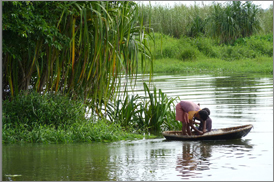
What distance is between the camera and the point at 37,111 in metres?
10.4

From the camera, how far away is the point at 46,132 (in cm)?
1023

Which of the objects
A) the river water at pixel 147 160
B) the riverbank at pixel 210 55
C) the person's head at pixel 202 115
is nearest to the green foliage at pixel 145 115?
the river water at pixel 147 160

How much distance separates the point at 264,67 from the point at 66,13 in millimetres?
23901

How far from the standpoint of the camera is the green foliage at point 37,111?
A: 10406 millimetres

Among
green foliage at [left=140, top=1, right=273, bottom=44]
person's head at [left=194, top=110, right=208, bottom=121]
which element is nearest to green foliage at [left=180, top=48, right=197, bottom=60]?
green foliage at [left=140, top=1, right=273, bottom=44]

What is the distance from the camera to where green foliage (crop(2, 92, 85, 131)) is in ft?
34.1

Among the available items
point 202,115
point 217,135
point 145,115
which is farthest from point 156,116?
point 217,135

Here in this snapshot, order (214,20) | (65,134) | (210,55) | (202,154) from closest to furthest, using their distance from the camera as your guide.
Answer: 1. (202,154)
2. (65,134)
3. (210,55)
4. (214,20)

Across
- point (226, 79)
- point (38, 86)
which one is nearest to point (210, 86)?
point (226, 79)

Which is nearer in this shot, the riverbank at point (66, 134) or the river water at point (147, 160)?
the river water at point (147, 160)

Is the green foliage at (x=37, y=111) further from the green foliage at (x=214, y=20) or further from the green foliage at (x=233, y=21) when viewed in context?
the green foliage at (x=233, y=21)

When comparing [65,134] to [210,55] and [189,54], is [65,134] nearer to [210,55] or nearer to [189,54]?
[189,54]

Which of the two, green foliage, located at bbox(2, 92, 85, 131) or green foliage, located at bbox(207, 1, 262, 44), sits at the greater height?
green foliage, located at bbox(207, 1, 262, 44)

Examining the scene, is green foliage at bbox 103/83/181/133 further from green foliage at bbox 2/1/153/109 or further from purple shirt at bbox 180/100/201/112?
purple shirt at bbox 180/100/201/112
